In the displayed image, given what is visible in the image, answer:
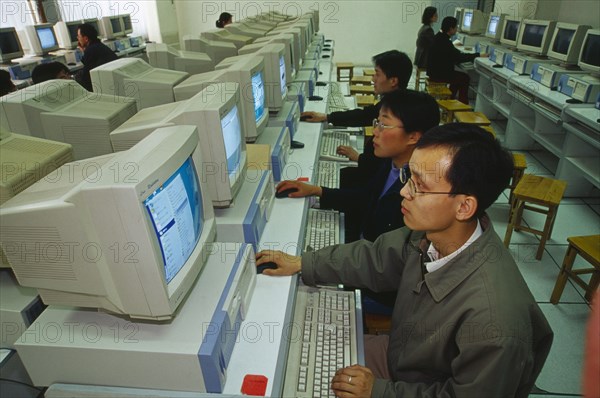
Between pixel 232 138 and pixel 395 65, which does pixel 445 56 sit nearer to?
pixel 395 65

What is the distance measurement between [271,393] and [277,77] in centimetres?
200

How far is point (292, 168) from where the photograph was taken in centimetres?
224

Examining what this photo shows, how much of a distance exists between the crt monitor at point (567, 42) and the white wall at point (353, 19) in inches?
182

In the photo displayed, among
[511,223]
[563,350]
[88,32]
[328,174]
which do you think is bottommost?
[563,350]

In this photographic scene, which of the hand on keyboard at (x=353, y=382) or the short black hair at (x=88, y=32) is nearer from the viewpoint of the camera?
the hand on keyboard at (x=353, y=382)

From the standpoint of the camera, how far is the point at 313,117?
3061 mm

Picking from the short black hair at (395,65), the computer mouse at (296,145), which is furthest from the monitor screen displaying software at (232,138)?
the short black hair at (395,65)

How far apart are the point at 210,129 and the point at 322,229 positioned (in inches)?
30.7

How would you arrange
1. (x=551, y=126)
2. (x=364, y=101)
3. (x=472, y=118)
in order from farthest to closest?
(x=364, y=101) → (x=472, y=118) → (x=551, y=126)

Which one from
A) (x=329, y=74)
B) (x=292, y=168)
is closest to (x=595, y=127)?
(x=292, y=168)

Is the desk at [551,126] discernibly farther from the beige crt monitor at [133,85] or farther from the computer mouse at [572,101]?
the beige crt monitor at [133,85]

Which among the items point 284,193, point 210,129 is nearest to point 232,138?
point 210,129

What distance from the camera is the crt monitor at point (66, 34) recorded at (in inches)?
231

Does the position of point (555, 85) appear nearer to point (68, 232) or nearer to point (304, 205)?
point (304, 205)
